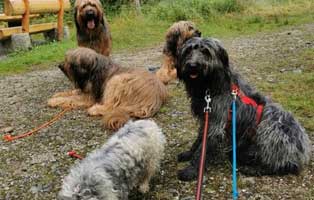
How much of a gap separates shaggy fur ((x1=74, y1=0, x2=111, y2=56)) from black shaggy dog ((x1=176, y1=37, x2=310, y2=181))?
3.80m

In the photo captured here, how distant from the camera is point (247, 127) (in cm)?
416

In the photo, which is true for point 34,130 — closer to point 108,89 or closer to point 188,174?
point 108,89

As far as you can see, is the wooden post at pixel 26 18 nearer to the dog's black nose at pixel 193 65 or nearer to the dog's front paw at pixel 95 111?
the dog's front paw at pixel 95 111

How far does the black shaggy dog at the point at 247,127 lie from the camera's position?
403cm

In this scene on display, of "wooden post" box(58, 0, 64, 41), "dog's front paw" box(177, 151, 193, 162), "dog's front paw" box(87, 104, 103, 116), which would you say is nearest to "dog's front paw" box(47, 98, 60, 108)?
"dog's front paw" box(87, 104, 103, 116)

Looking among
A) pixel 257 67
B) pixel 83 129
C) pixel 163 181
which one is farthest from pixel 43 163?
pixel 257 67

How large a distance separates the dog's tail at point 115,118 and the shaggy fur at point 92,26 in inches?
88.0

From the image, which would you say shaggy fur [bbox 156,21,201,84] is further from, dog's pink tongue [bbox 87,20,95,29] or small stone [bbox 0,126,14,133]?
small stone [bbox 0,126,14,133]

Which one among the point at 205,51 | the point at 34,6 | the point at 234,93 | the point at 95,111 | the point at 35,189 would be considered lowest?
the point at 35,189

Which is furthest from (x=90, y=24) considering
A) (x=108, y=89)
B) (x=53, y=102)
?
(x=108, y=89)

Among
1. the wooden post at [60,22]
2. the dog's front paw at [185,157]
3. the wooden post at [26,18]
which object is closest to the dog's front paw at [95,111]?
the dog's front paw at [185,157]

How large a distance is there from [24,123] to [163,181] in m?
2.60

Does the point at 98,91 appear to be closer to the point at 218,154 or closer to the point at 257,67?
the point at 218,154

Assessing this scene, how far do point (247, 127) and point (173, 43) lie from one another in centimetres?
360
